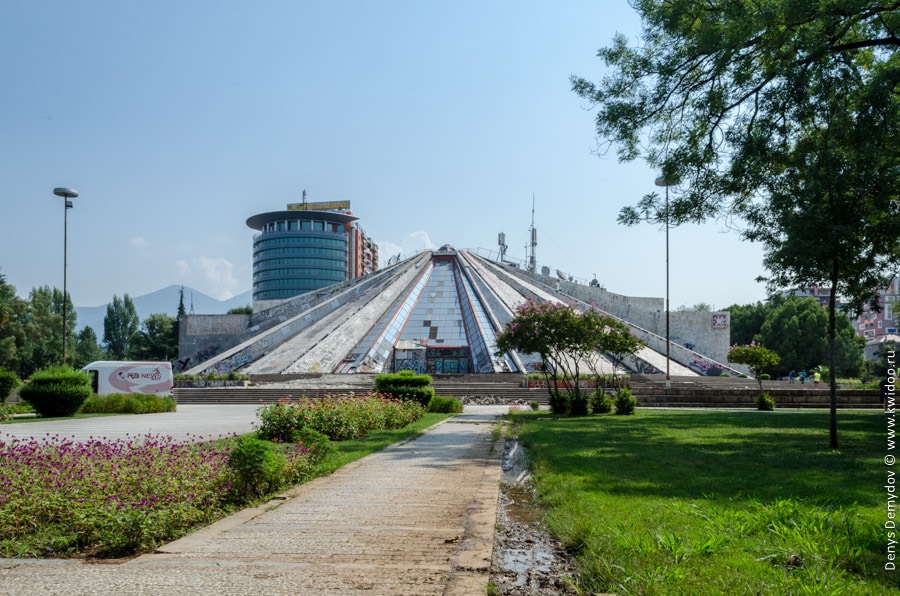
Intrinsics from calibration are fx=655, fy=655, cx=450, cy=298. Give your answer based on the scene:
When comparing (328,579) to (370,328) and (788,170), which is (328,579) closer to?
(788,170)

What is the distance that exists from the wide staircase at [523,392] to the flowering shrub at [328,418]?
10.4 metres

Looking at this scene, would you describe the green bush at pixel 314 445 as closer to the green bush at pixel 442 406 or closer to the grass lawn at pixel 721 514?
the grass lawn at pixel 721 514

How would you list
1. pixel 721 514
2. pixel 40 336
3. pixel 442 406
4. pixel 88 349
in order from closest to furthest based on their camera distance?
pixel 721 514, pixel 442 406, pixel 40 336, pixel 88 349

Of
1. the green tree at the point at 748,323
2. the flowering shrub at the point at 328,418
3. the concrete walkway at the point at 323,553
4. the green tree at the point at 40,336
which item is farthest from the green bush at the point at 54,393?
the green tree at the point at 748,323

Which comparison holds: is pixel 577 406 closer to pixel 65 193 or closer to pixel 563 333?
pixel 563 333

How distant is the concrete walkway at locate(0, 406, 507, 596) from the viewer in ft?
11.5

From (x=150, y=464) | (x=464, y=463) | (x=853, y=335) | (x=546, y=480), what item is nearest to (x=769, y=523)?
(x=546, y=480)

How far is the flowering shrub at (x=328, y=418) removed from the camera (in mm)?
11117

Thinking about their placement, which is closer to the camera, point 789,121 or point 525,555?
point 525,555

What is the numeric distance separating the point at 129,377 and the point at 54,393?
434 cm

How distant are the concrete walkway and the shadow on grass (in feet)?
6.00

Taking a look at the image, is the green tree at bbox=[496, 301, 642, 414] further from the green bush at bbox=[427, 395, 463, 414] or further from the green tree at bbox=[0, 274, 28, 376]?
the green tree at bbox=[0, 274, 28, 376]

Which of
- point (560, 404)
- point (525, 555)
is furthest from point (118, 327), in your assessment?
point (525, 555)

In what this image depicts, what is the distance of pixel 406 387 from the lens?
19391 mm
